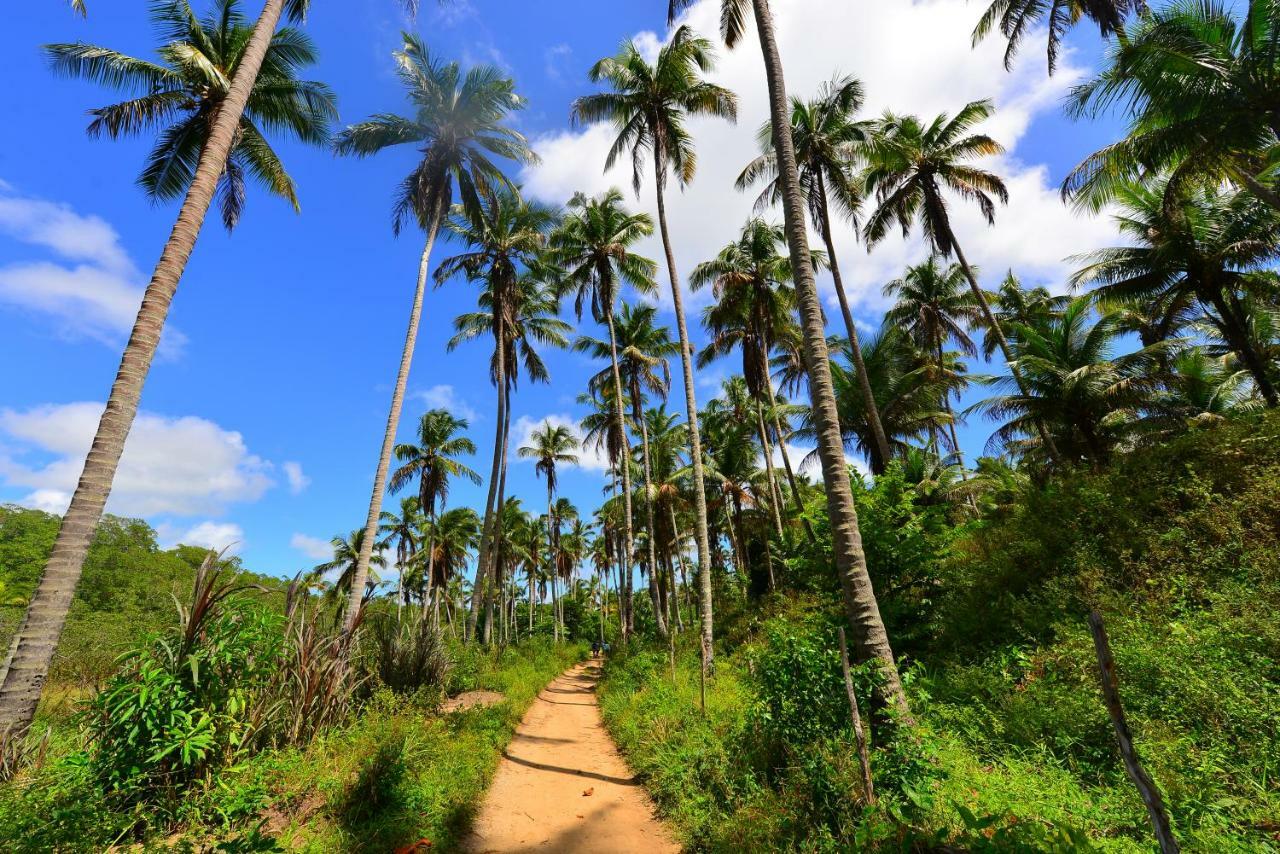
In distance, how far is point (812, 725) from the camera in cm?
541

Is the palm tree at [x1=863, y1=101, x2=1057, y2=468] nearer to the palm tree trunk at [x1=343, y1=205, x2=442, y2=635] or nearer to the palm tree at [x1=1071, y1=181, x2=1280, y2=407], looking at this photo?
the palm tree at [x1=1071, y1=181, x2=1280, y2=407]

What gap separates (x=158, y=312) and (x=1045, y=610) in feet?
43.2

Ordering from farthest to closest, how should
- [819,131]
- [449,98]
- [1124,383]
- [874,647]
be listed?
[819,131] < [449,98] < [1124,383] < [874,647]

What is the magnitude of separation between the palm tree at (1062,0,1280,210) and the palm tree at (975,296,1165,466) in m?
4.28

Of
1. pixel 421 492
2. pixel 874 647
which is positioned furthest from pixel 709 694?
pixel 421 492

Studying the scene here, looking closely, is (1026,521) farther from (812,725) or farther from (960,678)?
(812,725)

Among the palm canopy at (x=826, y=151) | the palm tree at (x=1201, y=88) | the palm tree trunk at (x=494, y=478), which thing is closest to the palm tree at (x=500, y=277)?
the palm tree trunk at (x=494, y=478)

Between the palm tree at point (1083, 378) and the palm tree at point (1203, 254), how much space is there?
137cm

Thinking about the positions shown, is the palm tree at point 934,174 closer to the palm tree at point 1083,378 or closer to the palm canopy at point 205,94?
the palm tree at point 1083,378

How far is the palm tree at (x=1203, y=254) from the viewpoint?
12.2 metres

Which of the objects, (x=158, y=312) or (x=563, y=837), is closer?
(x=563, y=837)

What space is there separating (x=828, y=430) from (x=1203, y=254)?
15.0 metres

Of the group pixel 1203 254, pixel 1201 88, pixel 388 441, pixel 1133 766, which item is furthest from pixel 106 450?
pixel 1203 254

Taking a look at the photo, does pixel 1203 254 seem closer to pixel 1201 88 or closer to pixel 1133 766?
pixel 1201 88
